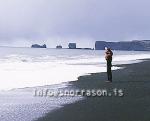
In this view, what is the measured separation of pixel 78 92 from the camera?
1717 cm

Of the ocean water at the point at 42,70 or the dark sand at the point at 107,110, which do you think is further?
the ocean water at the point at 42,70

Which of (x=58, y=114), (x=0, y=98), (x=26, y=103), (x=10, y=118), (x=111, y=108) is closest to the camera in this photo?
(x=10, y=118)

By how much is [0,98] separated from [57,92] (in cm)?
289

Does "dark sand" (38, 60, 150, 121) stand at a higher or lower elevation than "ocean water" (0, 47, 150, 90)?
lower

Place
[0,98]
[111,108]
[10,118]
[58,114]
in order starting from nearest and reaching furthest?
1. [10,118]
2. [58,114]
3. [111,108]
4. [0,98]

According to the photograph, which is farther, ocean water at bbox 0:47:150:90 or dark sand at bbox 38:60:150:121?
ocean water at bbox 0:47:150:90

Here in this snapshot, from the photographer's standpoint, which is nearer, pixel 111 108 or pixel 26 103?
pixel 111 108

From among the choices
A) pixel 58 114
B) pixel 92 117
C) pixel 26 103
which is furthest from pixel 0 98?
pixel 92 117

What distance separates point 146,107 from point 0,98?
574cm

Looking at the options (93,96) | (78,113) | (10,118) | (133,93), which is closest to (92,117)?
(78,113)

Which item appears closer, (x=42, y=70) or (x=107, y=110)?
(x=107, y=110)

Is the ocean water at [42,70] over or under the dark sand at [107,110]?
over

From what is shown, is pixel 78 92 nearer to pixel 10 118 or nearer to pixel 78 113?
pixel 78 113

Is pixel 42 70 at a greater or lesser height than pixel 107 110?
greater
